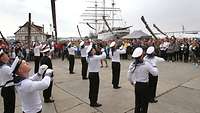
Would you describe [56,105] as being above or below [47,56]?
below

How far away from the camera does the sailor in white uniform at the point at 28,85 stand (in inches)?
179

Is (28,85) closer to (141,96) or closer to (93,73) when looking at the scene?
(141,96)

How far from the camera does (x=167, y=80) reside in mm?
12555

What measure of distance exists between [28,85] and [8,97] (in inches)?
89.0

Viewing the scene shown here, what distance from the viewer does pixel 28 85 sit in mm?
4539

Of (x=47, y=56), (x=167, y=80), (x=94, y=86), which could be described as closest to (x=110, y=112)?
(x=94, y=86)

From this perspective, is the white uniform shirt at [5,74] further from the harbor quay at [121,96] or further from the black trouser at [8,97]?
the harbor quay at [121,96]

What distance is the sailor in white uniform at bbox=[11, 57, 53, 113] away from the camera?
14.9 ft

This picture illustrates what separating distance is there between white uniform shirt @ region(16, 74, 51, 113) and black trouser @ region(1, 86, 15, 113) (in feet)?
5.37

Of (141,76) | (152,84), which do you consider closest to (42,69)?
(141,76)

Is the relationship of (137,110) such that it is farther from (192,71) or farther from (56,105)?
(192,71)

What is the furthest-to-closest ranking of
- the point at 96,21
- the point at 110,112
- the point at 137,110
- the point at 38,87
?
the point at 96,21
the point at 110,112
the point at 137,110
the point at 38,87

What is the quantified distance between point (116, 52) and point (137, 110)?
445cm

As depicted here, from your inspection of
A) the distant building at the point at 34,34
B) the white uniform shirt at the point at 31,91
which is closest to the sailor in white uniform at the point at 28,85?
the white uniform shirt at the point at 31,91
